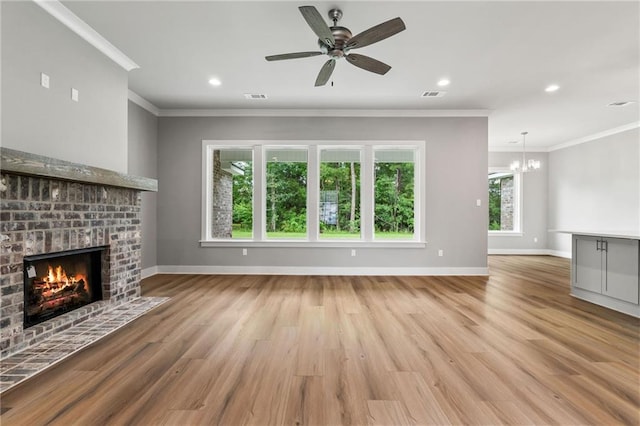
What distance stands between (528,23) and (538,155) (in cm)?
694

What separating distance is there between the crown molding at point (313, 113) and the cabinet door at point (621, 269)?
9.86 ft

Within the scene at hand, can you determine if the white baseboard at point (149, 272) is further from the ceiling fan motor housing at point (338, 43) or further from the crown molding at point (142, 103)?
the ceiling fan motor housing at point (338, 43)

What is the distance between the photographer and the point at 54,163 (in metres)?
2.40

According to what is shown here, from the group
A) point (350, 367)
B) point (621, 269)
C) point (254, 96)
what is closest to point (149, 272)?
point (254, 96)

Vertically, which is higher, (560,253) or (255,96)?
(255,96)

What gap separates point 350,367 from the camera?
2.13 meters

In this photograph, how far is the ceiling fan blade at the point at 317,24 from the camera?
6.98ft

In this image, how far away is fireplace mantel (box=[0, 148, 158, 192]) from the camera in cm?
205

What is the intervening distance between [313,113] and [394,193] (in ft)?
7.14

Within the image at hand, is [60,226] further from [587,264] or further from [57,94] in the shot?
[587,264]

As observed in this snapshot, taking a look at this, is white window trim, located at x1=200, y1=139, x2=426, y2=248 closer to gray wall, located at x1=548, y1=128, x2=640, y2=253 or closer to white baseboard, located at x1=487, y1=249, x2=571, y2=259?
gray wall, located at x1=548, y1=128, x2=640, y2=253

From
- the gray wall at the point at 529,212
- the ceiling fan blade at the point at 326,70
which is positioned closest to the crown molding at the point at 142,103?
the ceiling fan blade at the point at 326,70

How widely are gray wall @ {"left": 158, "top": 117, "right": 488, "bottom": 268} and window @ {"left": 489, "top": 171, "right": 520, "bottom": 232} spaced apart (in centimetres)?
353

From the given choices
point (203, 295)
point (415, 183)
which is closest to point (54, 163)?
point (203, 295)
